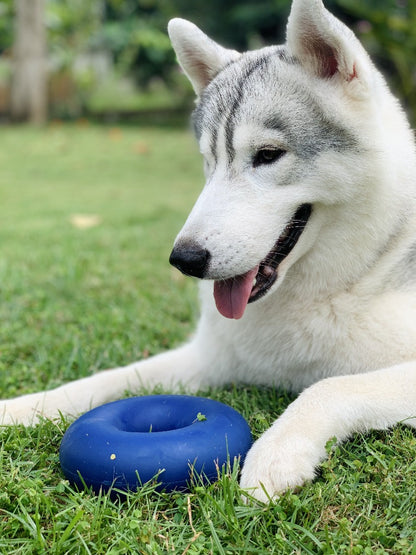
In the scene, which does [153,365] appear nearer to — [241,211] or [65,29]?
[241,211]

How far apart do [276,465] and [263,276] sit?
2.40 feet

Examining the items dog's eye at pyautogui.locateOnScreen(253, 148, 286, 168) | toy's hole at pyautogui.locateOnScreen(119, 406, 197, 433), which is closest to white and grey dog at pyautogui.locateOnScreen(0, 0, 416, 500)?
dog's eye at pyautogui.locateOnScreen(253, 148, 286, 168)

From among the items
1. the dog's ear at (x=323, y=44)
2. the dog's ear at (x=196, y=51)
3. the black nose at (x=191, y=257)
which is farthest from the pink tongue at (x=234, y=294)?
the dog's ear at (x=196, y=51)

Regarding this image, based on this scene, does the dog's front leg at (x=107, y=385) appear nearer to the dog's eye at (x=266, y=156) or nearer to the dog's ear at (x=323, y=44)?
the dog's eye at (x=266, y=156)

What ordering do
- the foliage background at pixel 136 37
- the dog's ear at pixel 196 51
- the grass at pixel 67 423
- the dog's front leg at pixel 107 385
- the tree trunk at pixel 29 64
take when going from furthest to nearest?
the foliage background at pixel 136 37 < the tree trunk at pixel 29 64 < the dog's ear at pixel 196 51 < the dog's front leg at pixel 107 385 < the grass at pixel 67 423

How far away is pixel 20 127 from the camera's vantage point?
46.3 feet

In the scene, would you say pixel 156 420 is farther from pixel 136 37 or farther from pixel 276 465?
pixel 136 37

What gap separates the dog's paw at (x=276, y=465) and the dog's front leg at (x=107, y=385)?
0.84 m

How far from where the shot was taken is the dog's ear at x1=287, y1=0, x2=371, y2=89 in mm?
2234

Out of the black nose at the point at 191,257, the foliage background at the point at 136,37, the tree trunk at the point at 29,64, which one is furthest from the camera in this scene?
the foliage background at the point at 136,37

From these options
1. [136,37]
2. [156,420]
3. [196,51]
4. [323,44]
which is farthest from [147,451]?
[136,37]

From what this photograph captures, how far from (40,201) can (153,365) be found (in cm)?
512

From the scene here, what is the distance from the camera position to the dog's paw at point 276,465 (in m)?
1.88

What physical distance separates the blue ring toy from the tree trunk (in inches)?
527
